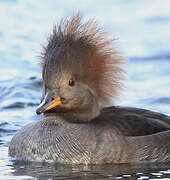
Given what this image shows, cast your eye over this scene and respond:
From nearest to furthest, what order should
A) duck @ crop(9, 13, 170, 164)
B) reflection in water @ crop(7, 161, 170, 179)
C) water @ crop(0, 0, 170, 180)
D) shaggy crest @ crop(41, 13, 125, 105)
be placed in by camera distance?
reflection in water @ crop(7, 161, 170, 179), water @ crop(0, 0, 170, 180), duck @ crop(9, 13, 170, 164), shaggy crest @ crop(41, 13, 125, 105)

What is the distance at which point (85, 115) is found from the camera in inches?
435

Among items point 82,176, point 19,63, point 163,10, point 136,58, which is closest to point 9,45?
point 19,63

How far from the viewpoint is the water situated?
10578 millimetres

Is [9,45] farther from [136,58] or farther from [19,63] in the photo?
[136,58]

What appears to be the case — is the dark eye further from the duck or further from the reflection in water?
the reflection in water

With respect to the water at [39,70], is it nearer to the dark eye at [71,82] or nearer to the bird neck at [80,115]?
the bird neck at [80,115]

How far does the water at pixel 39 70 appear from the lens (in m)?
10.6

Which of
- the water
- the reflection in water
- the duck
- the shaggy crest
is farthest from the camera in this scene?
the shaggy crest

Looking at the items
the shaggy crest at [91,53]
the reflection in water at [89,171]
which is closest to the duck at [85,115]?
the shaggy crest at [91,53]

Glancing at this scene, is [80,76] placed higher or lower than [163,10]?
lower

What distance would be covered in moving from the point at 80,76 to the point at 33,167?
58.6 inches

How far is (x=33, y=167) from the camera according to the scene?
1075 centimetres

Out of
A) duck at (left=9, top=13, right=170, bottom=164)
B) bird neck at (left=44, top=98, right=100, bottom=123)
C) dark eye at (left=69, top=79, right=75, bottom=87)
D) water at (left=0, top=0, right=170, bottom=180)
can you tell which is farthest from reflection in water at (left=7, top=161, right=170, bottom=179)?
dark eye at (left=69, top=79, right=75, bottom=87)

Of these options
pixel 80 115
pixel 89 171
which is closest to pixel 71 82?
pixel 80 115
